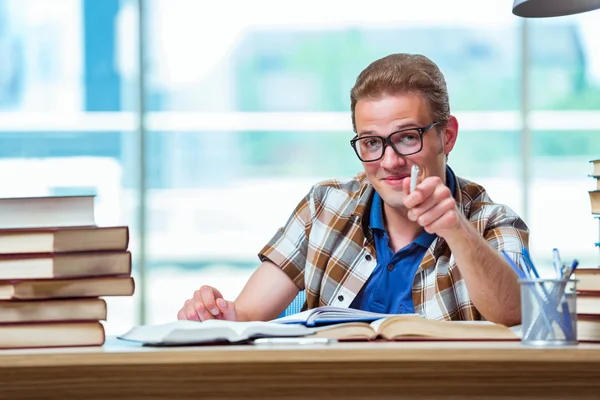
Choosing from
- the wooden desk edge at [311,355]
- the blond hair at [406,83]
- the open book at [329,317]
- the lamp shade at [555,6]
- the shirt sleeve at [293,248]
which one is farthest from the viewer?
the shirt sleeve at [293,248]

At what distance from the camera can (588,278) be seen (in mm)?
1104

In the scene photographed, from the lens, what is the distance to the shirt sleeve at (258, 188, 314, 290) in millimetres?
1967

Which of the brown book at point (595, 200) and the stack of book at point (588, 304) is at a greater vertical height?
the brown book at point (595, 200)

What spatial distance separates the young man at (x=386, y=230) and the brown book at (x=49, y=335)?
0.50 metres

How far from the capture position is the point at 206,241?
456cm

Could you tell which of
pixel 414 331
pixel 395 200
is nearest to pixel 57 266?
pixel 414 331

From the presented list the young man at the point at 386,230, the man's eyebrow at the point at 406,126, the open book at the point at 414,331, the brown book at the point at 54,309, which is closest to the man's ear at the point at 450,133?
the young man at the point at 386,230

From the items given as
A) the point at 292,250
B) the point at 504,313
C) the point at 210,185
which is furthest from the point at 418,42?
the point at 504,313

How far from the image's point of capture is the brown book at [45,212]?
3.75ft

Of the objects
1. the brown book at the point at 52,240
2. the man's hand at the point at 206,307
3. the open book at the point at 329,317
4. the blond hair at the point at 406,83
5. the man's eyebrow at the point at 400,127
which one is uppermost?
the blond hair at the point at 406,83

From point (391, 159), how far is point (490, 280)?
0.37 meters

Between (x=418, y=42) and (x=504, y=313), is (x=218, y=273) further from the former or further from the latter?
(x=504, y=313)

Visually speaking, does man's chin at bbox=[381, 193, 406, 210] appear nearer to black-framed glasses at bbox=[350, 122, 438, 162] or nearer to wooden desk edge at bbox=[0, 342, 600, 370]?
black-framed glasses at bbox=[350, 122, 438, 162]

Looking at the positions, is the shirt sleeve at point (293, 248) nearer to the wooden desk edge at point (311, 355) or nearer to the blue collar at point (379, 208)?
the blue collar at point (379, 208)
